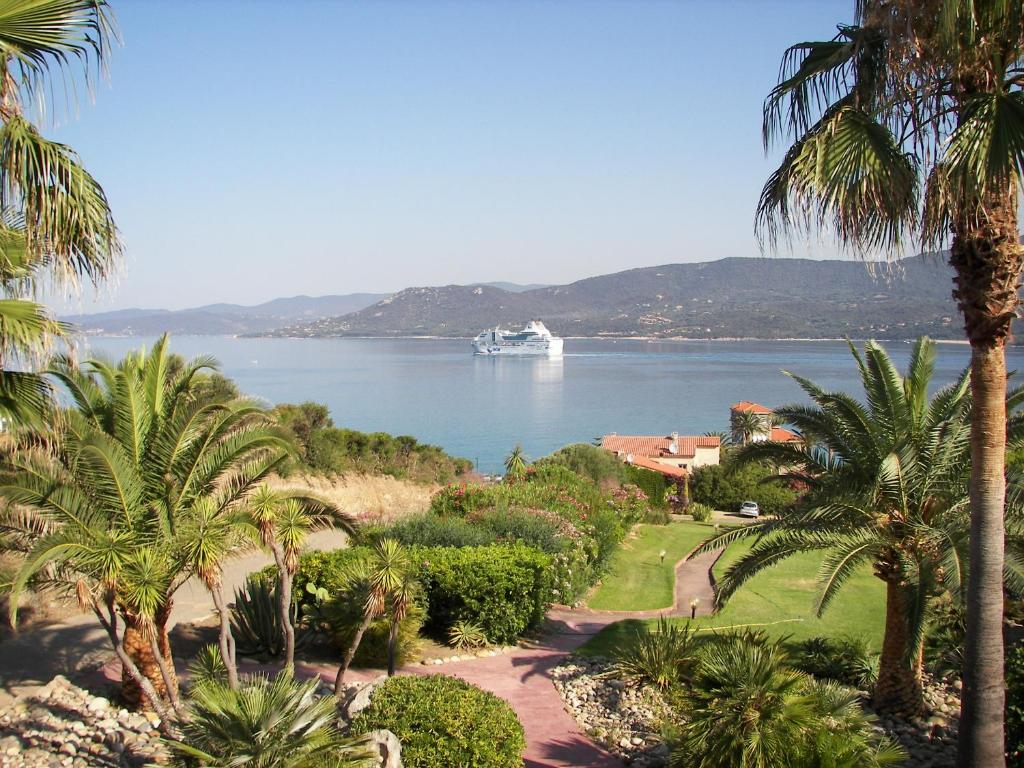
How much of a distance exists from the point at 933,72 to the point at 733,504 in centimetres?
3014

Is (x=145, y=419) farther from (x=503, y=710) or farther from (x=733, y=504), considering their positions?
(x=733, y=504)

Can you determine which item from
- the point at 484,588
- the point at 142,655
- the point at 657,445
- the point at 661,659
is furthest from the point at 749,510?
the point at 142,655

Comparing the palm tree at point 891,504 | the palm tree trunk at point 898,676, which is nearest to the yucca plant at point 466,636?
the palm tree at point 891,504

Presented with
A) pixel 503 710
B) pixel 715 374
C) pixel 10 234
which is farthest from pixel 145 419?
pixel 715 374

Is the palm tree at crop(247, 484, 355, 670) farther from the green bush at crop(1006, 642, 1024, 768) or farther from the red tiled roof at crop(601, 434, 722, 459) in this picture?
the red tiled roof at crop(601, 434, 722, 459)

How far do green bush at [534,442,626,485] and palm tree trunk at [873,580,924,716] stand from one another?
15.5 meters

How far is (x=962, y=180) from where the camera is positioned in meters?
5.49

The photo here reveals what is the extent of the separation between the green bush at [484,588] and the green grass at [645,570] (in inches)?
129

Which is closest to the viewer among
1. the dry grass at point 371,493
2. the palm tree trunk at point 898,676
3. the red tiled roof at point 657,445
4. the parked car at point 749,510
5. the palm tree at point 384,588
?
the palm tree at point 384,588

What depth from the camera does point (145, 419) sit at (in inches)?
312

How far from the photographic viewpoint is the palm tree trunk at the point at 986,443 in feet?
20.0

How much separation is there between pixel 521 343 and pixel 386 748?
176 m

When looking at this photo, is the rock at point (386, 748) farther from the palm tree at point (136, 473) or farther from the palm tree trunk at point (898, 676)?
the palm tree trunk at point (898, 676)

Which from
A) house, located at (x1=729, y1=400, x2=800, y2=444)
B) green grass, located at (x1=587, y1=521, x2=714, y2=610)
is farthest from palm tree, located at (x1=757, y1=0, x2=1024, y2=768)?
house, located at (x1=729, y1=400, x2=800, y2=444)
